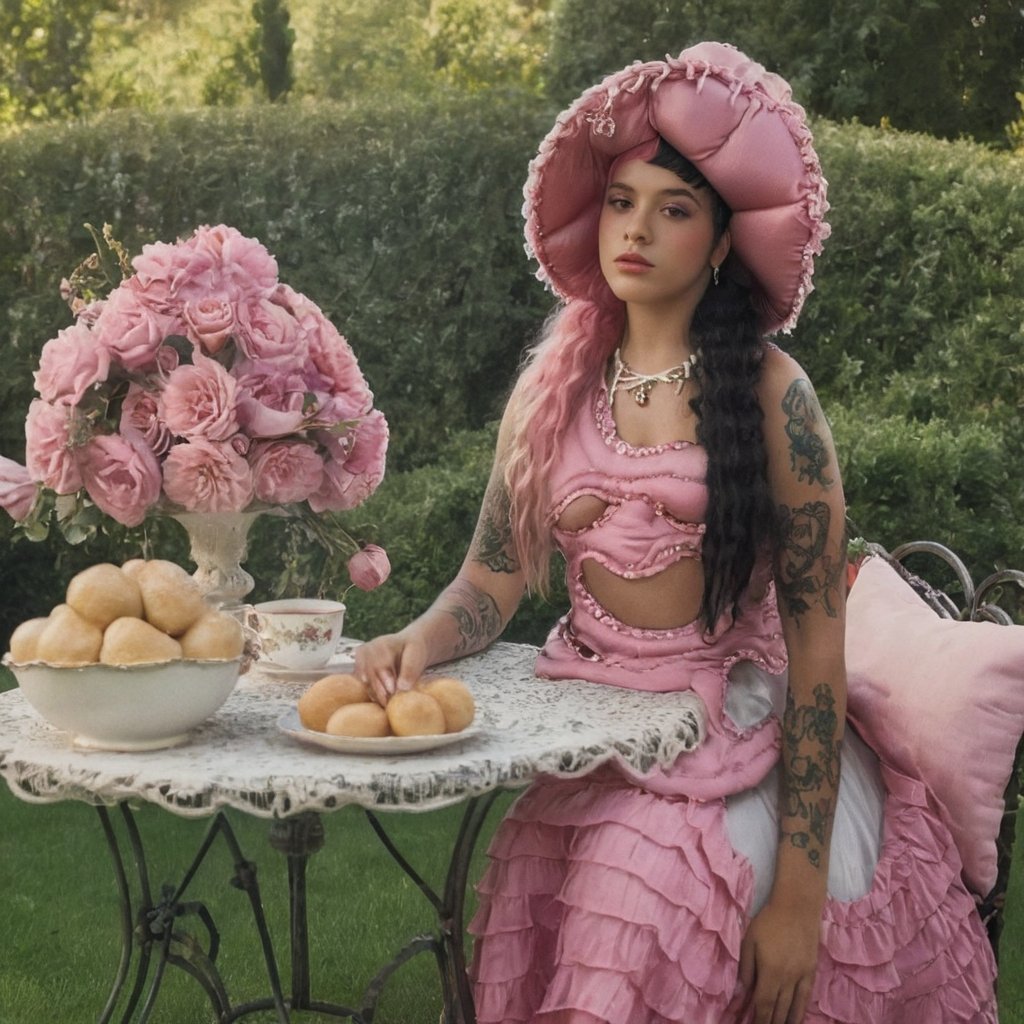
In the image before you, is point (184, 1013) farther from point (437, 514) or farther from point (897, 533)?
point (897, 533)

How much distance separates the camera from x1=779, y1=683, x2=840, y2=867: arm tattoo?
81.8 inches

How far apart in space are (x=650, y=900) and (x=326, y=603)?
0.85 metres

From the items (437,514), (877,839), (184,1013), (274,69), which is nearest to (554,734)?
(877,839)

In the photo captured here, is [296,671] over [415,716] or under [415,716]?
under

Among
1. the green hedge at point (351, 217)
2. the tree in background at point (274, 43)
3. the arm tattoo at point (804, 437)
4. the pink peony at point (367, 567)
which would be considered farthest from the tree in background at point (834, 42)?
the arm tattoo at point (804, 437)

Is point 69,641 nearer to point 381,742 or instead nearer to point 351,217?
point 381,742

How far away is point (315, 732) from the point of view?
6.20ft

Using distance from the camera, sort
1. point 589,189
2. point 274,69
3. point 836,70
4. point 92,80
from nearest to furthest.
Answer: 1. point 589,189
2. point 836,70
3. point 274,69
4. point 92,80

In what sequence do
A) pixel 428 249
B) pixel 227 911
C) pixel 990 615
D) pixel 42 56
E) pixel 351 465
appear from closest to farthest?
pixel 351 465, pixel 990 615, pixel 227 911, pixel 428 249, pixel 42 56

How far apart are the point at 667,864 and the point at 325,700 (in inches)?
20.8

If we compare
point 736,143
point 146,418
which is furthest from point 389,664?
point 736,143

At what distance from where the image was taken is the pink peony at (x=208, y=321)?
7.09 ft

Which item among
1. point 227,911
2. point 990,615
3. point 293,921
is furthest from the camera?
point 227,911

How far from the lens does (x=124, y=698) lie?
182 centimetres
